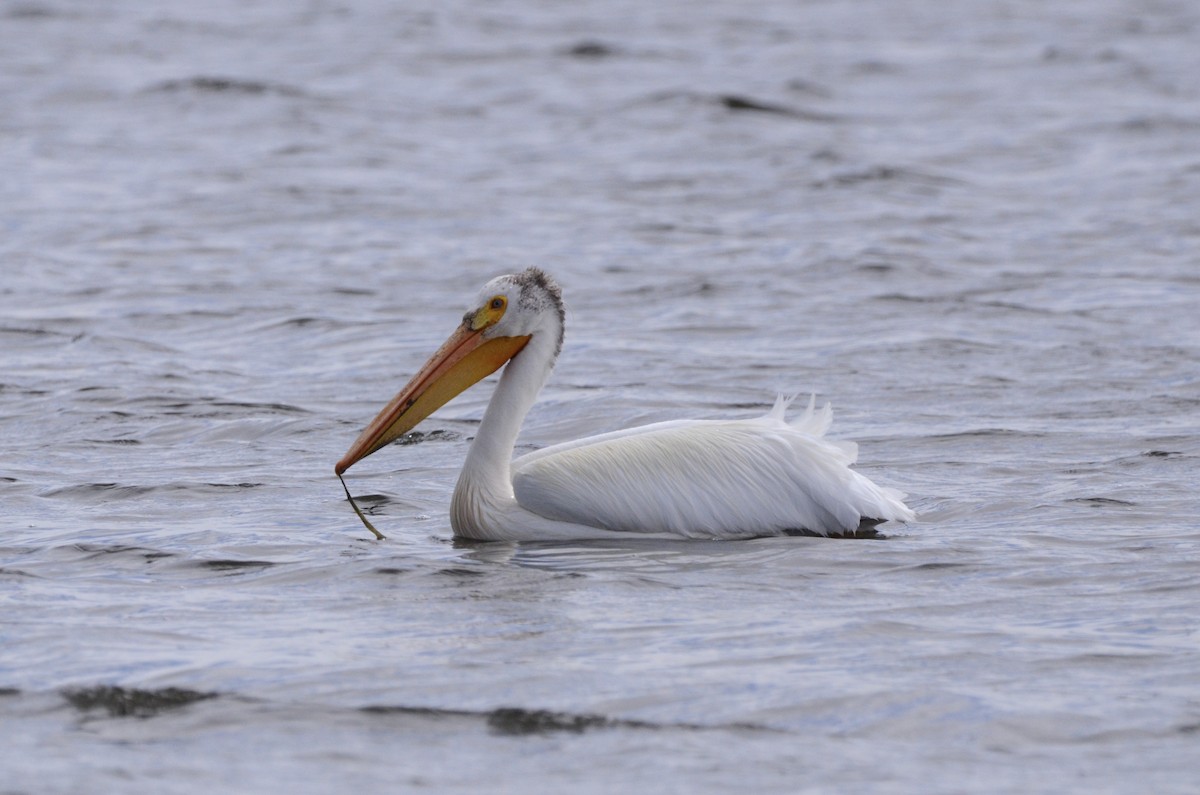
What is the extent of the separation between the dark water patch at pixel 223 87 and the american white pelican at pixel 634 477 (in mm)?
12475

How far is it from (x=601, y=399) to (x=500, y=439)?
2.36 meters

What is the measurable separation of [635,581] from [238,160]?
10715 mm

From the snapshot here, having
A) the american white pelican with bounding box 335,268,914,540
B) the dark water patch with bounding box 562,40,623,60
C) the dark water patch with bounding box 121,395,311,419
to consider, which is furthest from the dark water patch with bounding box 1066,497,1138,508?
the dark water patch with bounding box 562,40,623,60

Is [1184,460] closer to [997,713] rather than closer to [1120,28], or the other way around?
[997,713]

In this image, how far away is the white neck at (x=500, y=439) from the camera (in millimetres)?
5953

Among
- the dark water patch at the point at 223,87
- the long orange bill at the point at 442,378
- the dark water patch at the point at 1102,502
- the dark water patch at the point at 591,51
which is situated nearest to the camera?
the long orange bill at the point at 442,378

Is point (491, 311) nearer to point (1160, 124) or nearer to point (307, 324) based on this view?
point (307, 324)

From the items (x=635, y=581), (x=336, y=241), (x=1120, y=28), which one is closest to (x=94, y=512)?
(x=635, y=581)

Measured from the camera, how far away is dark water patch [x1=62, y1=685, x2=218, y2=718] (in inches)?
167

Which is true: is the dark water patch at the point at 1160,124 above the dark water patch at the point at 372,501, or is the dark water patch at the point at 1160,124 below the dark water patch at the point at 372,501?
above

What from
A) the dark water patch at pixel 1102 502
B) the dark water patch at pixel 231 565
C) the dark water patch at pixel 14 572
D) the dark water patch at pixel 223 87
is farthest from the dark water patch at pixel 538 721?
the dark water patch at pixel 223 87

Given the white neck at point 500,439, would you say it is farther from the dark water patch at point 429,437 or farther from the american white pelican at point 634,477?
the dark water patch at point 429,437

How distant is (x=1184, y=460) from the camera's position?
22.9 ft

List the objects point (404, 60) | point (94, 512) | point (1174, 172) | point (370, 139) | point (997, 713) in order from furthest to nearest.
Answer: point (404, 60)
point (370, 139)
point (1174, 172)
point (94, 512)
point (997, 713)
